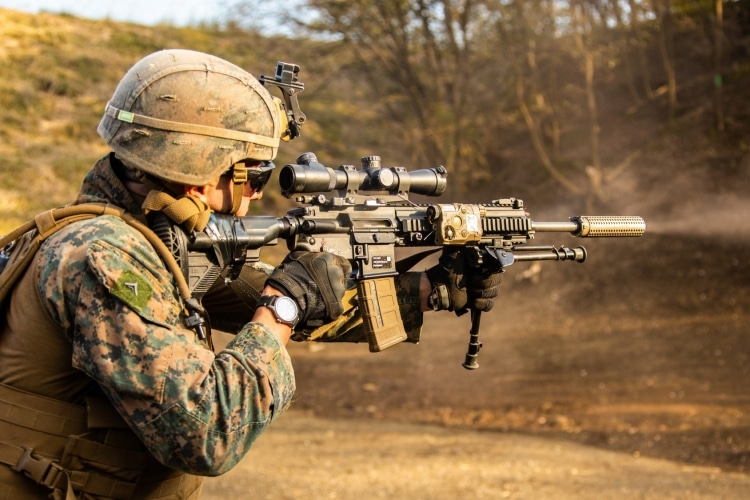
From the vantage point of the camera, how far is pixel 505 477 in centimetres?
680

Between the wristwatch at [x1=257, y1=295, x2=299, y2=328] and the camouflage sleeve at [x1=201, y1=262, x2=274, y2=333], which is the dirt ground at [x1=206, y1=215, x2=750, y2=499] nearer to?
the camouflage sleeve at [x1=201, y1=262, x2=274, y2=333]

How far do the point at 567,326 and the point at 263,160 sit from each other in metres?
10.1

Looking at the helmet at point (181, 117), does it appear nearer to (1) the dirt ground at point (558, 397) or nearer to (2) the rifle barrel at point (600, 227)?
(2) the rifle barrel at point (600, 227)

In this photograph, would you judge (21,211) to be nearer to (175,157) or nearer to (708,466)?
(708,466)

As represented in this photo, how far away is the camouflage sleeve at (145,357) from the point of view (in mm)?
2250

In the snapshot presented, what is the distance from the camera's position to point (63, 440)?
2.41 m

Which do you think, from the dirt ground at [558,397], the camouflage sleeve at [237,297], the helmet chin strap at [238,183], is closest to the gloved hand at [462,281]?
the camouflage sleeve at [237,297]

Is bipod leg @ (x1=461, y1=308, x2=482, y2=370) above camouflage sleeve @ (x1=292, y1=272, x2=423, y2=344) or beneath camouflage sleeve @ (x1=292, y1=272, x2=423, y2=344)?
beneath

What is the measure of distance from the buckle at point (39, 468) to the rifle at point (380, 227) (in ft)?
3.20

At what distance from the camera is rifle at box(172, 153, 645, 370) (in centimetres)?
351

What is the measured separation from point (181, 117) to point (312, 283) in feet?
2.29

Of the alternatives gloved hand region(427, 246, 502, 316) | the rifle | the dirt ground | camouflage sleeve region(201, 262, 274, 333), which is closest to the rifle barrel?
the rifle

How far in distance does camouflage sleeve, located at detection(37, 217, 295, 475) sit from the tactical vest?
0.29 feet

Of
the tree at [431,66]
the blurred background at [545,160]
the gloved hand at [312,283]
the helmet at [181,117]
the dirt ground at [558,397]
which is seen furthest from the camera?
the tree at [431,66]
